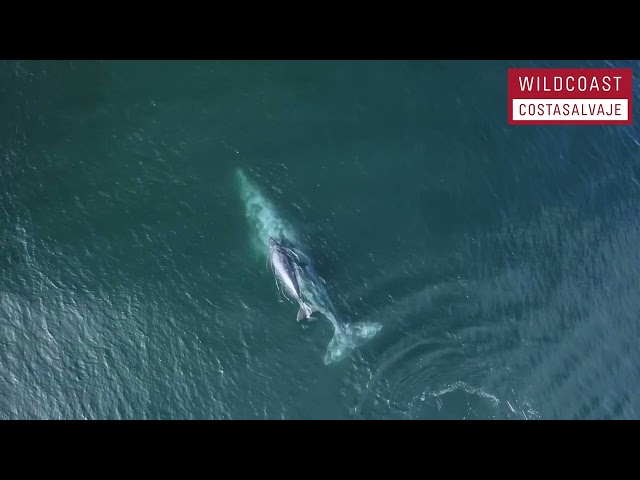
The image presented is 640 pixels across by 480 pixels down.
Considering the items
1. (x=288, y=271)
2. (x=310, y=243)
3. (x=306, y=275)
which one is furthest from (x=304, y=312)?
(x=310, y=243)

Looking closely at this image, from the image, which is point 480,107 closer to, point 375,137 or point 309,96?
point 375,137

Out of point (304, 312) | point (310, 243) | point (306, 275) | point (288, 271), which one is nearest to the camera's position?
point (304, 312)

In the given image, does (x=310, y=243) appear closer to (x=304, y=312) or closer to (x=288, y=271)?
(x=288, y=271)

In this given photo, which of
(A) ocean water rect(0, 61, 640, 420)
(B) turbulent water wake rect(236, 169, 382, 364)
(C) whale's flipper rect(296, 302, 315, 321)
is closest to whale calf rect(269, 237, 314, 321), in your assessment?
(C) whale's flipper rect(296, 302, 315, 321)

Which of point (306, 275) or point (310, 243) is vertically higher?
point (310, 243)

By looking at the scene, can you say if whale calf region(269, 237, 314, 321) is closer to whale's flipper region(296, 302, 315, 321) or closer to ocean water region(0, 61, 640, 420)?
whale's flipper region(296, 302, 315, 321)

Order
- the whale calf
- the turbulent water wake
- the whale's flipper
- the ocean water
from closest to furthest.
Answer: the ocean water
the turbulent water wake
the whale's flipper
the whale calf
